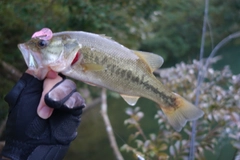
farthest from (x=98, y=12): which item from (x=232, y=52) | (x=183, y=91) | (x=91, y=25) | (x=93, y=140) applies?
(x=232, y=52)

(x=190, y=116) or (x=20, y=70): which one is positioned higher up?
(x=190, y=116)

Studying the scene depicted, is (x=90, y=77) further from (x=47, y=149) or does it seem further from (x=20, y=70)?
(x=20, y=70)

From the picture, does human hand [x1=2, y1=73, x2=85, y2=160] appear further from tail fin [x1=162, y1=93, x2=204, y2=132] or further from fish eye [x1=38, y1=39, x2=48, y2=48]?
tail fin [x1=162, y1=93, x2=204, y2=132]

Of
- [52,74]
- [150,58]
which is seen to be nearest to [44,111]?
[52,74]

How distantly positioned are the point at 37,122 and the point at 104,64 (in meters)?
0.31

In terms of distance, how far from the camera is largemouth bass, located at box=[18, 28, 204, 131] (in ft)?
4.27

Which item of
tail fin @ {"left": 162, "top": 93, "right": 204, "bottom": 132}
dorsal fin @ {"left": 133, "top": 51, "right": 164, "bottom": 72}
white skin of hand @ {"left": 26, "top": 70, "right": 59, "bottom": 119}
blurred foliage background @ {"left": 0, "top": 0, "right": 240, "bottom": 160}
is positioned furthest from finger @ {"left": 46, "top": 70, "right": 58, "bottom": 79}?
blurred foliage background @ {"left": 0, "top": 0, "right": 240, "bottom": 160}

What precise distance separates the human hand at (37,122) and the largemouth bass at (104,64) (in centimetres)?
7

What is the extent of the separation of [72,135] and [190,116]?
467mm

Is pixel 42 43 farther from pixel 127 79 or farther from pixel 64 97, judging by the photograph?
pixel 127 79

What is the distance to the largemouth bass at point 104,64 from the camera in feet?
4.27

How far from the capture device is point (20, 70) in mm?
3447

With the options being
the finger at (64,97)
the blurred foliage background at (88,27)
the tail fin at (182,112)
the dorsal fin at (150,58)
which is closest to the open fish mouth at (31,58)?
the finger at (64,97)

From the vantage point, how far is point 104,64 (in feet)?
4.58
